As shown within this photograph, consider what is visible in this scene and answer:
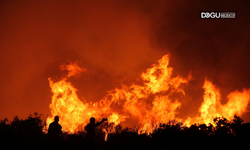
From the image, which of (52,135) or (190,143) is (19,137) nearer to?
(52,135)

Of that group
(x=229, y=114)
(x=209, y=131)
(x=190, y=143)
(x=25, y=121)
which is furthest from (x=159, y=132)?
(x=229, y=114)

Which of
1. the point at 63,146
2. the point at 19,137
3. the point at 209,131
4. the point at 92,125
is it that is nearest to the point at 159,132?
the point at 209,131

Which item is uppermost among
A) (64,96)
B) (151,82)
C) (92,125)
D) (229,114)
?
(151,82)

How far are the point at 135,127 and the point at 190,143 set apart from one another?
12.1 metres

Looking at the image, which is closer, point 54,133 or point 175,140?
point 54,133

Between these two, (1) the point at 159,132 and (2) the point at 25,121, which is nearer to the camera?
(1) the point at 159,132

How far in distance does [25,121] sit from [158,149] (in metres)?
30.3

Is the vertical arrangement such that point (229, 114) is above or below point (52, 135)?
above

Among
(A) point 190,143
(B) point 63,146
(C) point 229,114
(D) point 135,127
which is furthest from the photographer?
(C) point 229,114

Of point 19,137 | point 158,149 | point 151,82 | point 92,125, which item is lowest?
point 158,149

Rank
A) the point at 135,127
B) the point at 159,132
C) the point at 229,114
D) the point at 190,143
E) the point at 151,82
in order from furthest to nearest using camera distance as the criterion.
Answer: the point at 151,82 → the point at 229,114 → the point at 135,127 → the point at 159,132 → the point at 190,143

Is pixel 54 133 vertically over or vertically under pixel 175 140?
over

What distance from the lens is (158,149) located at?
50.4 feet

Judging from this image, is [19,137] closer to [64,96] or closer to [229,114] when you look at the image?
[64,96]
